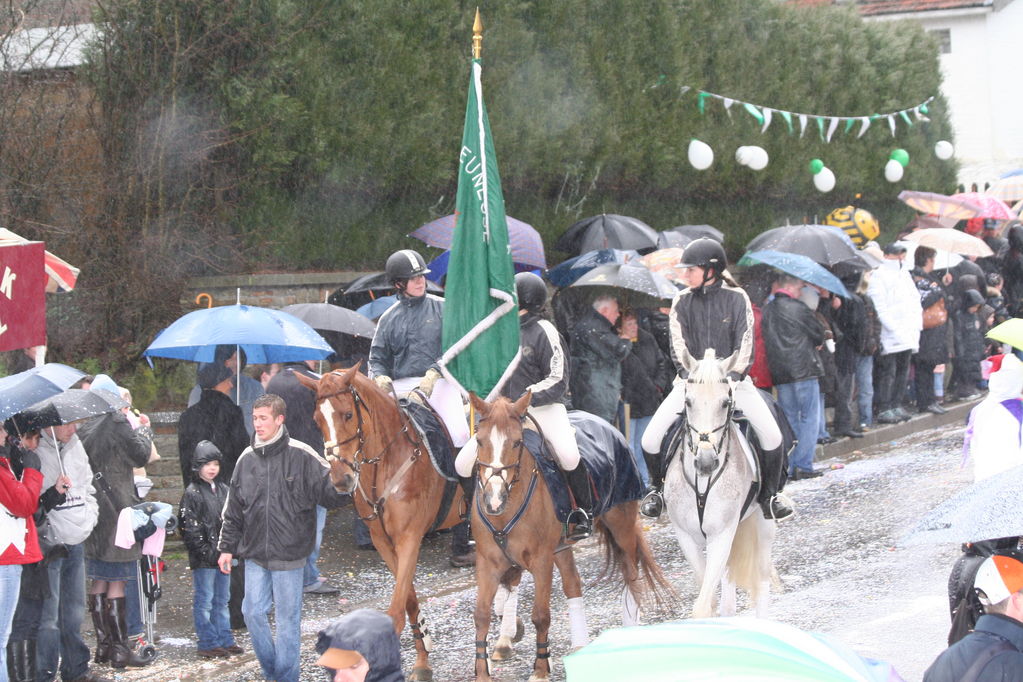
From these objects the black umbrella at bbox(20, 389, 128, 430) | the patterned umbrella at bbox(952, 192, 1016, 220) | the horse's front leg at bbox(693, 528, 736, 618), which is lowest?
the horse's front leg at bbox(693, 528, 736, 618)

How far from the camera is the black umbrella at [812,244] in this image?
15.9m

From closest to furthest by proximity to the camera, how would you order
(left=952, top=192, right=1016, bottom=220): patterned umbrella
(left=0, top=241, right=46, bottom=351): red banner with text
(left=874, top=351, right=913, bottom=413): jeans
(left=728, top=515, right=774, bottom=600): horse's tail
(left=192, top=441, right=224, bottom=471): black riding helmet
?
(left=0, top=241, right=46, bottom=351): red banner with text → (left=728, top=515, right=774, bottom=600): horse's tail → (left=192, top=441, right=224, bottom=471): black riding helmet → (left=874, top=351, right=913, bottom=413): jeans → (left=952, top=192, right=1016, bottom=220): patterned umbrella

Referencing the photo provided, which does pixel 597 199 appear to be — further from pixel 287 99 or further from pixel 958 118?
pixel 958 118

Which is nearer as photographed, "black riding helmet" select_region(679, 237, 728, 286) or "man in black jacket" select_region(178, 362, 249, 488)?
"black riding helmet" select_region(679, 237, 728, 286)

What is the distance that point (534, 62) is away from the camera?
17203 millimetres

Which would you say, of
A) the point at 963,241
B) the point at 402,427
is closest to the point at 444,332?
the point at 402,427

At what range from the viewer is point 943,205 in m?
21.1

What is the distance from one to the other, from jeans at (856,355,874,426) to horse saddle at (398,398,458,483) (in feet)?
31.0

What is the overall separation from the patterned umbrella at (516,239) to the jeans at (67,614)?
6.20m

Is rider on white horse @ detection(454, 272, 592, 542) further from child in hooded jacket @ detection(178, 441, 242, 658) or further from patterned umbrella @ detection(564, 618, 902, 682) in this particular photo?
patterned umbrella @ detection(564, 618, 902, 682)

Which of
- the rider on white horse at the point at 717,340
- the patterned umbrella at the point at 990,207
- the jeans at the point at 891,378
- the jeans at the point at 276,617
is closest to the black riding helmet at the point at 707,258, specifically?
the rider on white horse at the point at 717,340

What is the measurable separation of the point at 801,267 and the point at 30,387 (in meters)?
9.44

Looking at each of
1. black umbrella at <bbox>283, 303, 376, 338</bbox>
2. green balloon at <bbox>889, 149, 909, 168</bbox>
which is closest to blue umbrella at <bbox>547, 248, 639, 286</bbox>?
black umbrella at <bbox>283, 303, 376, 338</bbox>

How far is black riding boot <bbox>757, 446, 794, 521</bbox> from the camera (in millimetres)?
9266
